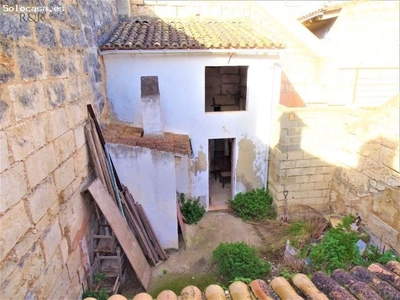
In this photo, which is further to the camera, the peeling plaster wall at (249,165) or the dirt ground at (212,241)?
the peeling plaster wall at (249,165)

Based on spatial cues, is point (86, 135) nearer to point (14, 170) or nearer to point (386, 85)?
point (14, 170)

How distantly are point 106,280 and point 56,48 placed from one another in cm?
397

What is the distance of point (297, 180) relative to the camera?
277 inches

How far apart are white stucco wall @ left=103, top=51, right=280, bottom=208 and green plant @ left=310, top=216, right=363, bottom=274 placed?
9.10ft

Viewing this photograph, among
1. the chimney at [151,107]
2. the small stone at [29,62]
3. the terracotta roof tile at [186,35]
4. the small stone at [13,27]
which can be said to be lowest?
the chimney at [151,107]

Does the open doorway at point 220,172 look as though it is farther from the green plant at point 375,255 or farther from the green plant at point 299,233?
the green plant at point 375,255

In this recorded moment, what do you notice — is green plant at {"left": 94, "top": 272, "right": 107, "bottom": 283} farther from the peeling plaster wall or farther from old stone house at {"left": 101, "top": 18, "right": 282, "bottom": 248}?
the peeling plaster wall

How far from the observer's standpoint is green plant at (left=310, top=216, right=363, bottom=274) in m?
5.08

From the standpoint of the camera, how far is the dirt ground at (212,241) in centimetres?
558

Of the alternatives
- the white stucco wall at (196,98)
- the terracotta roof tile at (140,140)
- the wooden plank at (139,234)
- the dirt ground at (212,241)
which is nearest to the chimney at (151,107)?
the terracotta roof tile at (140,140)

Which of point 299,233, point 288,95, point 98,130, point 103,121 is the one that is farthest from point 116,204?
point 288,95

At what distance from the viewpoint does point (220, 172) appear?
10141 mm

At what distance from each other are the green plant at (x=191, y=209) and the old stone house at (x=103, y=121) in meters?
0.38

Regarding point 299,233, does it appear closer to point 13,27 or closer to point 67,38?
point 67,38
